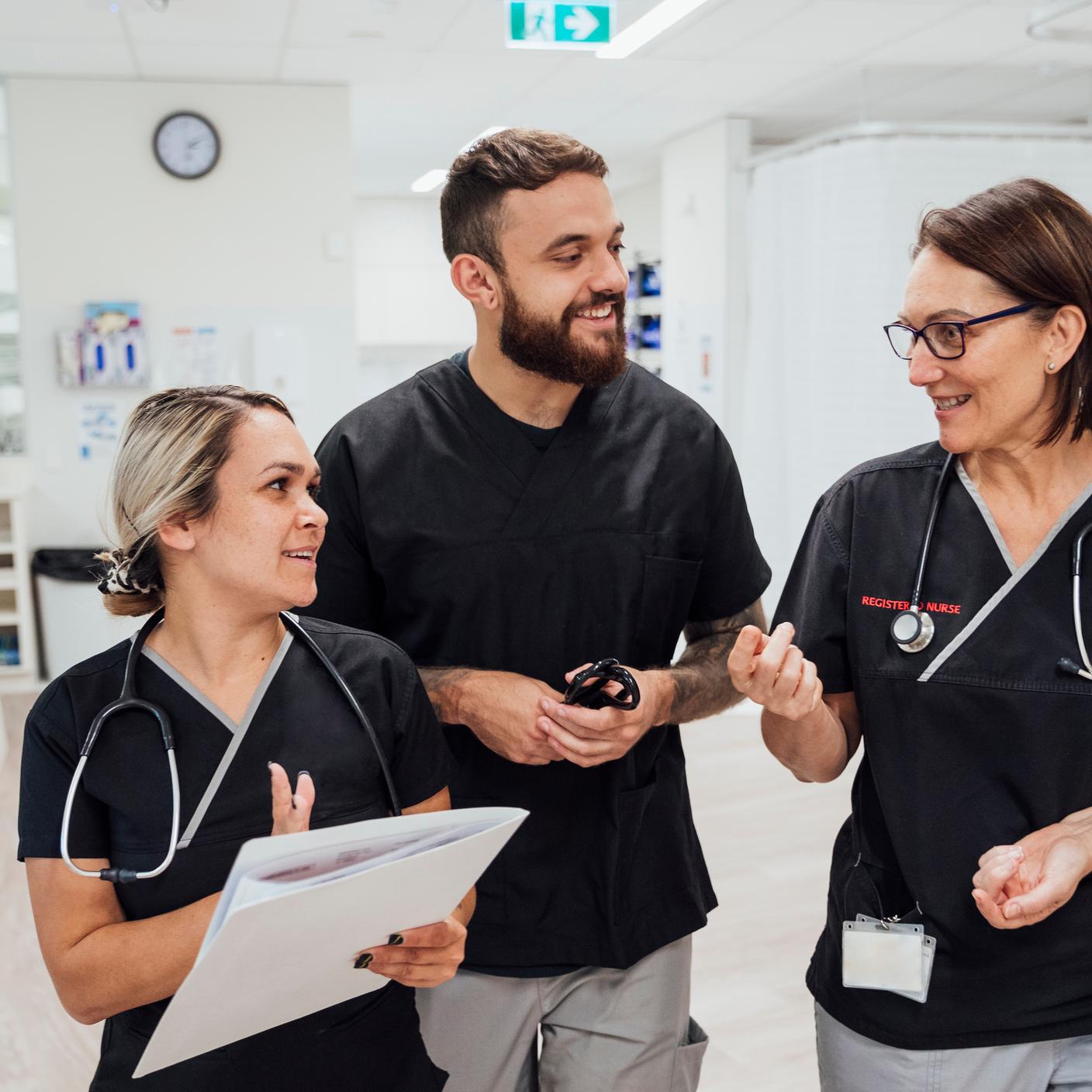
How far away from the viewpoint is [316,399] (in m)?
6.05

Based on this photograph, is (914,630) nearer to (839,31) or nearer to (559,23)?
(559,23)

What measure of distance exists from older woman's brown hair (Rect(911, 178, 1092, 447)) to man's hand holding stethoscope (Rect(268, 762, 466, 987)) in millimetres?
905

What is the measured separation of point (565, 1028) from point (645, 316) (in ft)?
23.4

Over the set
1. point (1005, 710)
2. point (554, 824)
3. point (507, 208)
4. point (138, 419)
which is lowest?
point (554, 824)

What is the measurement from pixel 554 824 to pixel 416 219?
8.81 m

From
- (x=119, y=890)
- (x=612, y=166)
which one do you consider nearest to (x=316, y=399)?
(x=612, y=166)

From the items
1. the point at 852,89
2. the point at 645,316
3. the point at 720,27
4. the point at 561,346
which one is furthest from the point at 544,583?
the point at 645,316

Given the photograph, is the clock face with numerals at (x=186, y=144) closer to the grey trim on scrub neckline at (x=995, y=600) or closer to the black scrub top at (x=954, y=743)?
the black scrub top at (x=954, y=743)

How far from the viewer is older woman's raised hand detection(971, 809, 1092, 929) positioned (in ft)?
4.15

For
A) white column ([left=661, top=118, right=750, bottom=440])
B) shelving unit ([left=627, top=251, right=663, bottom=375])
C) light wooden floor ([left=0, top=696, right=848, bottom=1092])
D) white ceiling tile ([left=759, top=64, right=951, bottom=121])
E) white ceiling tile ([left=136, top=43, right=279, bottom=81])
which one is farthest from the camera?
shelving unit ([left=627, top=251, right=663, bottom=375])

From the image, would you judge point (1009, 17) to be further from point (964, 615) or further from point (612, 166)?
point (964, 615)

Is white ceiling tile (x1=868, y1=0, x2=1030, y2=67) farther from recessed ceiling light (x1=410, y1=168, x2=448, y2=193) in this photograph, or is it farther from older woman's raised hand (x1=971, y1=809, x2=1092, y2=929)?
older woman's raised hand (x1=971, y1=809, x2=1092, y2=929)

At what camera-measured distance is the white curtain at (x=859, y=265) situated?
18.0 ft

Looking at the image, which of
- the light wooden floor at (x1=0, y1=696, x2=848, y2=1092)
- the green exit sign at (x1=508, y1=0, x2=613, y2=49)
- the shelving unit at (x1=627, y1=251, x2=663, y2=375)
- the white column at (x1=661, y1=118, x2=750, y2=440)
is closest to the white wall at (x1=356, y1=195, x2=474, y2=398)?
the shelving unit at (x1=627, y1=251, x2=663, y2=375)
